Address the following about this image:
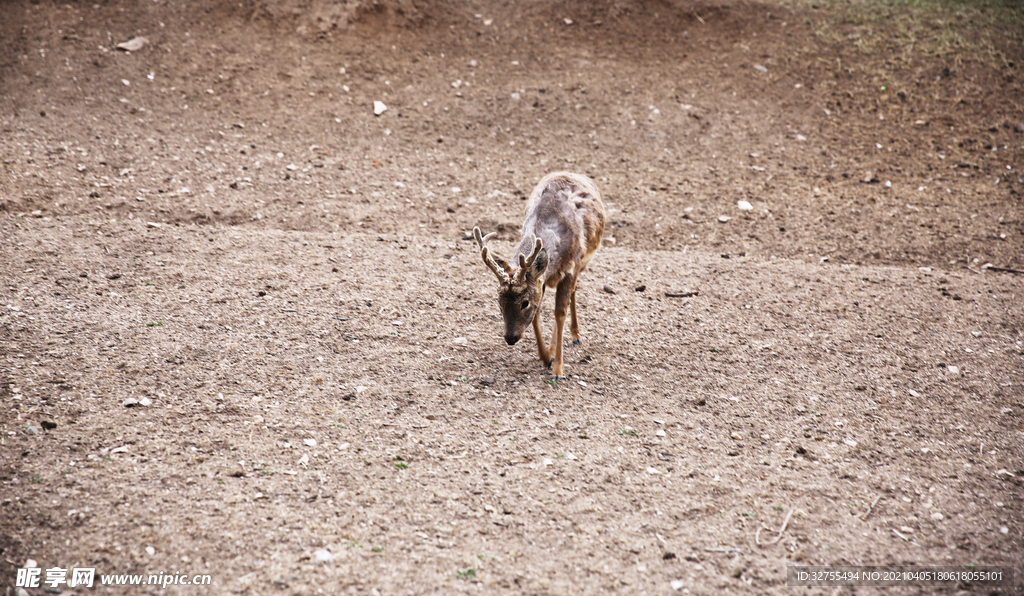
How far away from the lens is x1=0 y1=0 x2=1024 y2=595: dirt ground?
4.04 metres

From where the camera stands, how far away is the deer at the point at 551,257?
17.5ft

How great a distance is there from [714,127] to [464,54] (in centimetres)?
485

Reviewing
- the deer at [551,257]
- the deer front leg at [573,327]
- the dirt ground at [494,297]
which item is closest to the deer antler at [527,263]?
the deer at [551,257]

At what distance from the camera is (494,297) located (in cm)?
718

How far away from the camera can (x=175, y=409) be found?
489 centimetres

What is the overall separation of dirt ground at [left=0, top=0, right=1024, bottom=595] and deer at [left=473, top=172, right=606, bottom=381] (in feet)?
1.54

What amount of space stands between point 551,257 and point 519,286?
52 centimetres

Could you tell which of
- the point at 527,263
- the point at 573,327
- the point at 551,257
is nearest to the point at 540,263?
the point at 527,263

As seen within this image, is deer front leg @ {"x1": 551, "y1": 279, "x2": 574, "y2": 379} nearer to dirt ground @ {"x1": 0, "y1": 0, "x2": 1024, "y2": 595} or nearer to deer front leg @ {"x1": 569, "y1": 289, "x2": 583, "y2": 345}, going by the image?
dirt ground @ {"x1": 0, "y1": 0, "x2": 1024, "y2": 595}

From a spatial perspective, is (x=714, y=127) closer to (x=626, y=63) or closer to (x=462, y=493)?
(x=626, y=63)

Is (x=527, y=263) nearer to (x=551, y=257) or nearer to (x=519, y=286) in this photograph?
(x=519, y=286)

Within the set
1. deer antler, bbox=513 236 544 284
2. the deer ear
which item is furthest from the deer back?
deer antler, bbox=513 236 544 284

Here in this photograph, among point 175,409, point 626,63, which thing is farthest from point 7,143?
point 626,63

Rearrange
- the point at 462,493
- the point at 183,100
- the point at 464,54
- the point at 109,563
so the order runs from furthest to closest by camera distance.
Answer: the point at 464,54 → the point at 183,100 → the point at 462,493 → the point at 109,563
